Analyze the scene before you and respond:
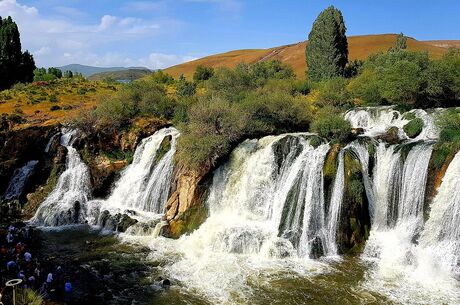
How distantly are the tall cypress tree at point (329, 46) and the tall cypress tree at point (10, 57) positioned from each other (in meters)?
41.6

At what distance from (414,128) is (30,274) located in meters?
21.2

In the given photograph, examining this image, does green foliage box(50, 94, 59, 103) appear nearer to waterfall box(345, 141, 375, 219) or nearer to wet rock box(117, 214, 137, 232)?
wet rock box(117, 214, 137, 232)

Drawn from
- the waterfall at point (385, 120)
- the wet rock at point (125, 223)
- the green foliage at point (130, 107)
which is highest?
the green foliage at point (130, 107)

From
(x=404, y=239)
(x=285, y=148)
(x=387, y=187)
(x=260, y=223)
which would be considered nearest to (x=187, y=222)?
(x=260, y=223)

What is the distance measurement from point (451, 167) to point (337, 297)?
821 cm

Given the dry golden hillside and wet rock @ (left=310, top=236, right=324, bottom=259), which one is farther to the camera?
the dry golden hillside

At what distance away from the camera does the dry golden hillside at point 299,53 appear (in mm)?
86062

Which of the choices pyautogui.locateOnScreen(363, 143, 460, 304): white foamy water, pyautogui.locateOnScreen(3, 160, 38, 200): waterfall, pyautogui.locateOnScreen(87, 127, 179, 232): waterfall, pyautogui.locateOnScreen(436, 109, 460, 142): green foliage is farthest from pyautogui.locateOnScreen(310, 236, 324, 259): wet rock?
pyautogui.locateOnScreen(3, 160, 38, 200): waterfall

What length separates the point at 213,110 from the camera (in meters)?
26.3

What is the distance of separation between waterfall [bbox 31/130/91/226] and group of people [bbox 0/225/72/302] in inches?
210

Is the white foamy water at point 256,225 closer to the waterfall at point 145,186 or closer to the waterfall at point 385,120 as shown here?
the waterfall at point 145,186

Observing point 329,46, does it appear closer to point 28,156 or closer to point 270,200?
point 270,200

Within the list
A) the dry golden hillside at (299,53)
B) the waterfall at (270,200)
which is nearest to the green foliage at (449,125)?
the waterfall at (270,200)

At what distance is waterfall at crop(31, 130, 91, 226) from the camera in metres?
25.1
